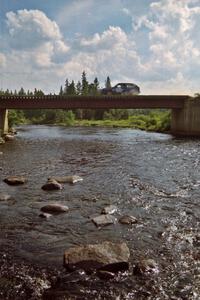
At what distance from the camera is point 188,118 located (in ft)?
245

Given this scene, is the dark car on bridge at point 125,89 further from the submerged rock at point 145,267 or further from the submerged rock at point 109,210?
the submerged rock at point 145,267

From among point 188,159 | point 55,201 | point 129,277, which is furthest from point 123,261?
point 188,159

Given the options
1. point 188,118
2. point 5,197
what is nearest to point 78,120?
point 188,118

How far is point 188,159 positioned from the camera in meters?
34.3

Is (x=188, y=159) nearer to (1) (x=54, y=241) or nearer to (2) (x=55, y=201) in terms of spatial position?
(2) (x=55, y=201)

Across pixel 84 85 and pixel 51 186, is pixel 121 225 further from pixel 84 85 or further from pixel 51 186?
pixel 84 85

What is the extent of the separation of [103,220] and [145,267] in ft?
13.9

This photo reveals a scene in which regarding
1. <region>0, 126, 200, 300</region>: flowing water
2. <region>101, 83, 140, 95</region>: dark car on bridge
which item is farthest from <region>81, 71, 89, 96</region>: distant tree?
<region>0, 126, 200, 300</region>: flowing water

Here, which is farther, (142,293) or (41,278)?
(41,278)

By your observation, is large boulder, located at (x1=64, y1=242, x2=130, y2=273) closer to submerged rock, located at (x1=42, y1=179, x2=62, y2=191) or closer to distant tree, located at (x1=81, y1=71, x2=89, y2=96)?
submerged rock, located at (x1=42, y1=179, x2=62, y2=191)

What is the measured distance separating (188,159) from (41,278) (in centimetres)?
2670

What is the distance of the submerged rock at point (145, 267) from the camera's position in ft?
32.7

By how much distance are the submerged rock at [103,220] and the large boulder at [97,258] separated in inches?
125

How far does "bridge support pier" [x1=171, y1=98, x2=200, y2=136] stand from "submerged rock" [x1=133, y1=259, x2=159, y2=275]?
6386 centimetres
